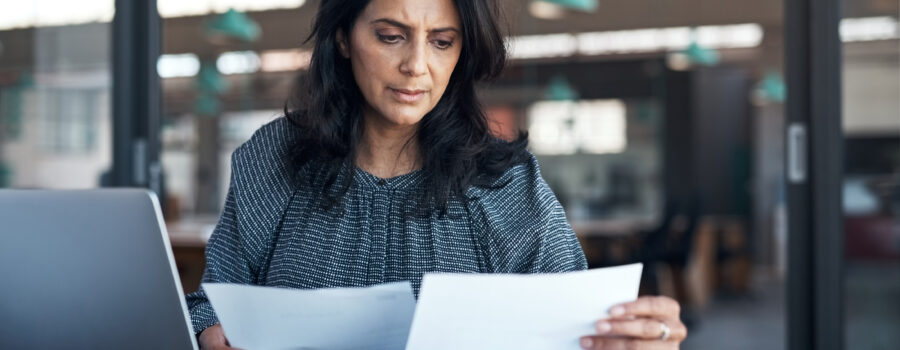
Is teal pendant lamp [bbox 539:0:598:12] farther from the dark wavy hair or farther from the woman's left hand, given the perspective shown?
the woman's left hand

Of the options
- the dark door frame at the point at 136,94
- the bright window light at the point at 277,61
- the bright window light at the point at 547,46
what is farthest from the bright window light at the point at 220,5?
the dark door frame at the point at 136,94

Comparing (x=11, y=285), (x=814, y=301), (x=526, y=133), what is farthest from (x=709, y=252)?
(x=11, y=285)

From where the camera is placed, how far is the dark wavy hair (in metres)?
1.49

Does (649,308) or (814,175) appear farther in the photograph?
(814,175)

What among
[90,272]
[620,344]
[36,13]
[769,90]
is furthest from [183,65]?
[620,344]

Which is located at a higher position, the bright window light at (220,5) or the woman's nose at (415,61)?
the bright window light at (220,5)

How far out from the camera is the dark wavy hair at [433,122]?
4.89 feet

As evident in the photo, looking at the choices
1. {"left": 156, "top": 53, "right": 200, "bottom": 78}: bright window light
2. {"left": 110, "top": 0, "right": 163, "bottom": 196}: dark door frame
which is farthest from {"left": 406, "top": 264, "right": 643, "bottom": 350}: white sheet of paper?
{"left": 156, "top": 53, "right": 200, "bottom": 78}: bright window light

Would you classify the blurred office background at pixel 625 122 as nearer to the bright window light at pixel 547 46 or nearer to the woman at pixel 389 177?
the bright window light at pixel 547 46

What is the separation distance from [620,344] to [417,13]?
61cm

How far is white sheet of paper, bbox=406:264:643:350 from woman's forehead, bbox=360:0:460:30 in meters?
0.54

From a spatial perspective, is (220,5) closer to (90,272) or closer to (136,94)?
(136,94)

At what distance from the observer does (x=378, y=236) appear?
1.49m

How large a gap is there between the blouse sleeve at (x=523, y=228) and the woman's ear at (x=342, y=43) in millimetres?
332
